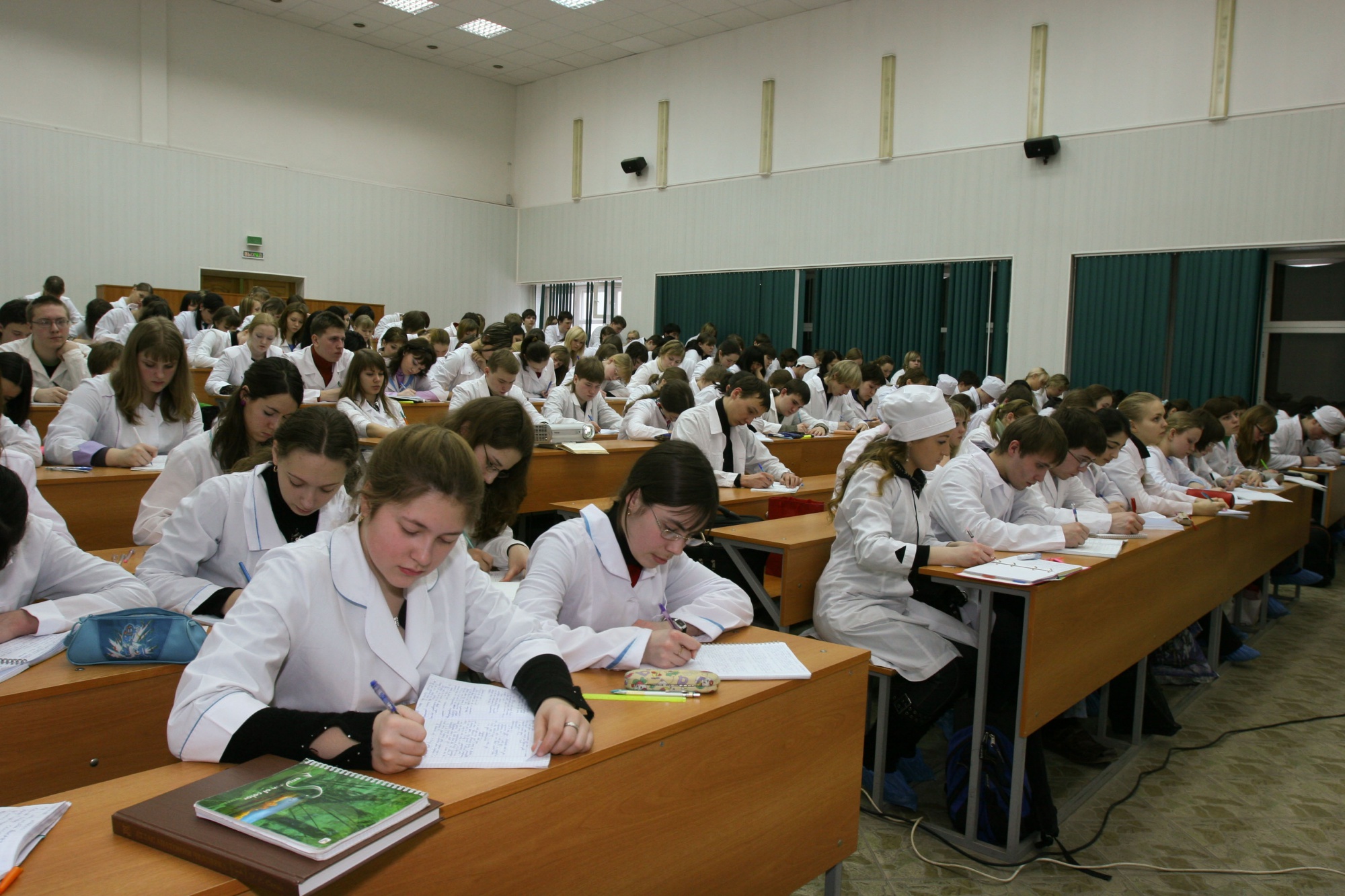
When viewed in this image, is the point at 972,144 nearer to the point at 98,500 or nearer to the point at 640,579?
the point at 98,500

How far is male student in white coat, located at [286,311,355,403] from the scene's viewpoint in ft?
20.5

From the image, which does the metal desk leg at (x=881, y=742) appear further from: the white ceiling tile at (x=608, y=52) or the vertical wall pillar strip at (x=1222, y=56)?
the white ceiling tile at (x=608, y=52)

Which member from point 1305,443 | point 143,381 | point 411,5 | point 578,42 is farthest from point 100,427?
point 578,42

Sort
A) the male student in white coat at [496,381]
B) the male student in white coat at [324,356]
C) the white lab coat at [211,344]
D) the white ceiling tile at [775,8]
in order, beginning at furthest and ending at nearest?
the white ceiling tile at [775,8]
the white lab coat at [211,344]
the male student in white coat at [324,356]
the male student in white coat at [496,381]

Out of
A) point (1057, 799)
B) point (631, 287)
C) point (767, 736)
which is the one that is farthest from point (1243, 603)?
point (631, 287)

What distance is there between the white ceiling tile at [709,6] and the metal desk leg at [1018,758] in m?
10.9

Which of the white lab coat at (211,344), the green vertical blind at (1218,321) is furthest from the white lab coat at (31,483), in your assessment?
the green vertical blind at (1218,321)

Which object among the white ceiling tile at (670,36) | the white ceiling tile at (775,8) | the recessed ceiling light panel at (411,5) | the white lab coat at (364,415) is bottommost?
the white lab coat at (364,415)

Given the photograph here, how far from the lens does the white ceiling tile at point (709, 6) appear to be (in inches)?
464

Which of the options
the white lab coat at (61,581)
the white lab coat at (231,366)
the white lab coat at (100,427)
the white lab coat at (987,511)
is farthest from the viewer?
the white lab coat at (231,366)

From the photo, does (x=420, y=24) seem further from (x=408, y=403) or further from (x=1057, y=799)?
(x=1057, y=799)

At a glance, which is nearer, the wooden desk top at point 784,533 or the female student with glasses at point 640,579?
the female student with glasses at point 640,579

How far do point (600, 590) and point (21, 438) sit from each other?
8.92 ft

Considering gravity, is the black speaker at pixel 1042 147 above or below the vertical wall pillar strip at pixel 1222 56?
below
